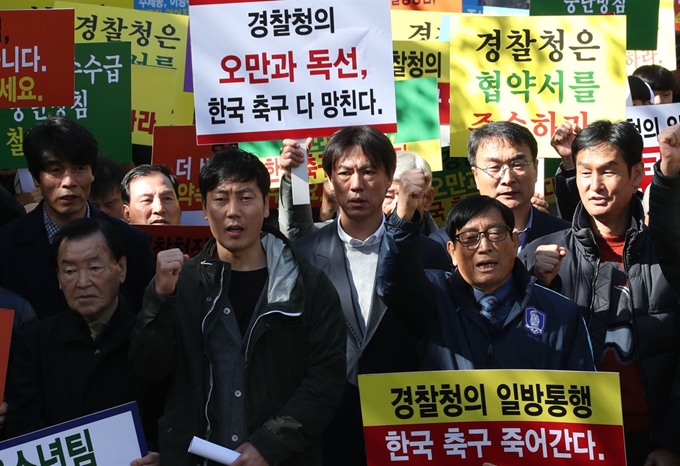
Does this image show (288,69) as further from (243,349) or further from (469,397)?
(469,397)

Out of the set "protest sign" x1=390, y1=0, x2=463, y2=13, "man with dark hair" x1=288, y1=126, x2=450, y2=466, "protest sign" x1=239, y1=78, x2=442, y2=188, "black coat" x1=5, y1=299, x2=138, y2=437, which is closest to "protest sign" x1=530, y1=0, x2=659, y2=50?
"protest sign" x1=239, y1=78, x2=442, y2=188

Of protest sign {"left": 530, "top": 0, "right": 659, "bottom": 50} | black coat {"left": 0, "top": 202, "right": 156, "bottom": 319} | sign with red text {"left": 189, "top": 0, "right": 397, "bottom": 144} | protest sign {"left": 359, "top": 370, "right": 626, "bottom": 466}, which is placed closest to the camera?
protest sign {"left": 359, "top": 370, "right": 626, "bottom": 466}

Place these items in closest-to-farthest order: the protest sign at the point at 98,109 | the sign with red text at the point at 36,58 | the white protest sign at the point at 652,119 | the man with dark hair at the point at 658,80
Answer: the sign with red text at the point at 36,58 < the white protest sign at the point at 652,119 < the protest sign at the point at 98,109 < the man with dark hair at the point at 658,80

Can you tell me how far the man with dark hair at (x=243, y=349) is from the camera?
4.11 metres

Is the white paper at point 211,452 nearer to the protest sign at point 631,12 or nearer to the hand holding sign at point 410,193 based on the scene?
the hand holding sign at point 410,193

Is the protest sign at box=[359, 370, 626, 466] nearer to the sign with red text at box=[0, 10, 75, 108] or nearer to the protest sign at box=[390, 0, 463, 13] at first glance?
the sign with red text at box=[0, 10, 75, 108]

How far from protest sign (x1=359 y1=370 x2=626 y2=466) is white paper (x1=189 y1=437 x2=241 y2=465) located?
50 cm

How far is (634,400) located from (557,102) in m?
2.26

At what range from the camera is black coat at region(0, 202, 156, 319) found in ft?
16.3

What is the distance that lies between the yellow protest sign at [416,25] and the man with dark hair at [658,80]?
1717 millimetres

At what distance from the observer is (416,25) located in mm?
8914

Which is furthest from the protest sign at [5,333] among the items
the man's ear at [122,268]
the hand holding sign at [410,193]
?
the hand holding sign at [410,193]

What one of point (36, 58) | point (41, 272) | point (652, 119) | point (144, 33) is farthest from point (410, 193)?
point (144, 33)

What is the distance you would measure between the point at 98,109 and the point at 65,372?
3028mm
